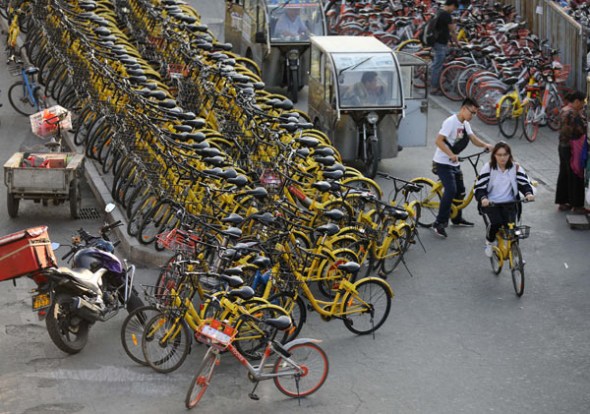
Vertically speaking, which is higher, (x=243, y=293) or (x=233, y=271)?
(x=233, y=271)

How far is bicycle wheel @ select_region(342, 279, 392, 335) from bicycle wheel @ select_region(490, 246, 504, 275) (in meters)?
1.94

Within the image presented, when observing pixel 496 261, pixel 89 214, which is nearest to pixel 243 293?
pixel 496 261

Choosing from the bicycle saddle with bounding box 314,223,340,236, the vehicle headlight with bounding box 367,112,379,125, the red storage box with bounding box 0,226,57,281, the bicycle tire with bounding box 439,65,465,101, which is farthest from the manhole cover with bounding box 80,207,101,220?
the bicycle tire with bounding box 439,65,465,101

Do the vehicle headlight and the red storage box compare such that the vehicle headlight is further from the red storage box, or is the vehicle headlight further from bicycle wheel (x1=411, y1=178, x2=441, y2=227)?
the red storage box

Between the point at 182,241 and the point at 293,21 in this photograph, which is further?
the point at 293,21

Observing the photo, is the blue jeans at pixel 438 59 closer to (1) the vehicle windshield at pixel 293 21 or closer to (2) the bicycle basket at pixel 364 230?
(1) the vehicle windshield at pixel 293 21

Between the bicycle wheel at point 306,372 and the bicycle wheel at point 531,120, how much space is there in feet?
30.1

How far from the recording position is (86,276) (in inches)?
472

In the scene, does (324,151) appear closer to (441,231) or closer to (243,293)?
(441,231)

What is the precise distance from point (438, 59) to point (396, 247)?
8562 millimetres

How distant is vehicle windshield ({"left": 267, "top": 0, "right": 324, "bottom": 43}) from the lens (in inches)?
838

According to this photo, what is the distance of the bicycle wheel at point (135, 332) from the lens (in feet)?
37.6

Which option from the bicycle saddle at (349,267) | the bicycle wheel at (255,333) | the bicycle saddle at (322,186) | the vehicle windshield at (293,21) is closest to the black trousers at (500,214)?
the bicycle saddle at (322,186)

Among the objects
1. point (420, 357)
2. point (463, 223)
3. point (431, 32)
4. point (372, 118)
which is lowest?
point (420, 357)
